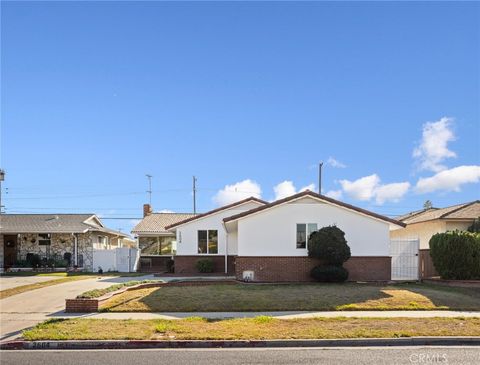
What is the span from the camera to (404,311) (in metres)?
14.4

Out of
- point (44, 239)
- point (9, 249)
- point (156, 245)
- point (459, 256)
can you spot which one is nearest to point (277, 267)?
point (459, 256)

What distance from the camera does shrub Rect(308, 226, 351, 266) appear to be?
20219 mm

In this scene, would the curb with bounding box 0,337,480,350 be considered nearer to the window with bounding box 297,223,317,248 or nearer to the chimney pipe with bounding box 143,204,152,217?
the window with bounding box 297,223,317,248

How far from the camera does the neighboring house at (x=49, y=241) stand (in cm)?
3738

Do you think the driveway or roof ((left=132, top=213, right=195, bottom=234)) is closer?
the driveway

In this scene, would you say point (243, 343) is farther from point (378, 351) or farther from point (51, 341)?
point (51, 341)

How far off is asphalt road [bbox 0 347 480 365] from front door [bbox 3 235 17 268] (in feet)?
104

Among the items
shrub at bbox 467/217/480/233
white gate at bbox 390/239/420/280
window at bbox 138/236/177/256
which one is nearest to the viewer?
white gate at bbox 390/239/420/280

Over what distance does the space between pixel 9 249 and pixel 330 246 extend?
29165 millimetres

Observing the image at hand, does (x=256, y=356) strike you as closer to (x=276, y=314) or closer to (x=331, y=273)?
(x=276, y=314)

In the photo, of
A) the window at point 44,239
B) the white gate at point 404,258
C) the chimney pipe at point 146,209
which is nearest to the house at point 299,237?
the white gate at point 404,258

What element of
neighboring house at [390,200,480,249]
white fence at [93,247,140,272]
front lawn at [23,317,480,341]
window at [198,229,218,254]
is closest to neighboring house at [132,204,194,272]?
white fence at [93,247,140,272]

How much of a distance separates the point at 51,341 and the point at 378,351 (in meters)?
6.68

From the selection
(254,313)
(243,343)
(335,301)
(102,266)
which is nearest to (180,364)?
(243,343)
